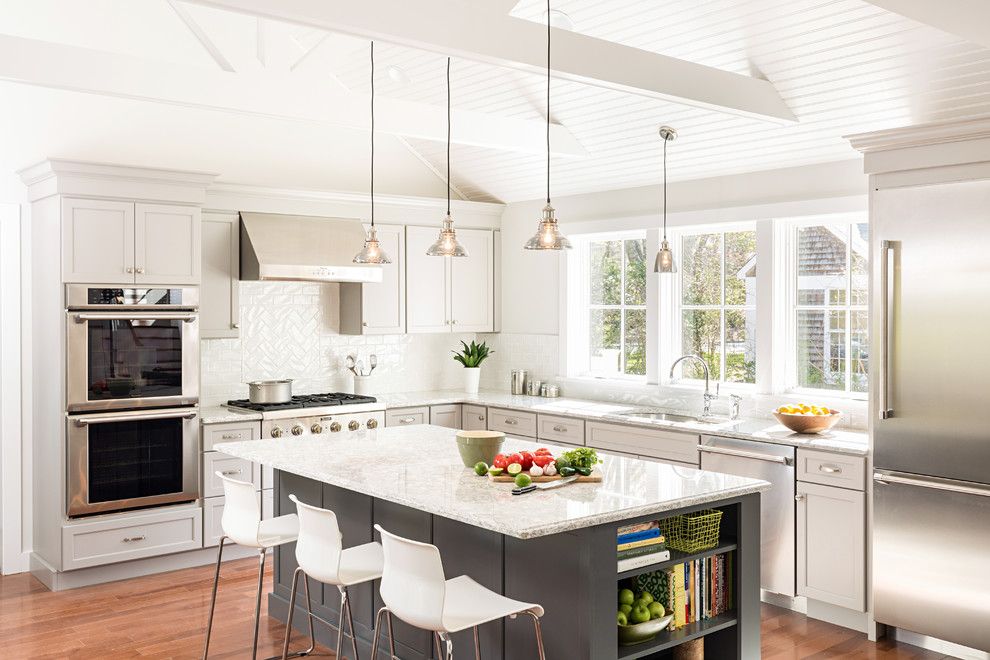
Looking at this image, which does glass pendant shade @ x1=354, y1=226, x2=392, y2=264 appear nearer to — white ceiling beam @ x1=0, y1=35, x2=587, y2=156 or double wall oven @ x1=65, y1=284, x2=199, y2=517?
white ceiling beam @ x1=0, y1=35, x2=587, y2=156

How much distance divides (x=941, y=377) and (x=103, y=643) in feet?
14.1

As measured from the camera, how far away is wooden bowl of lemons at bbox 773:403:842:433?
4992mm

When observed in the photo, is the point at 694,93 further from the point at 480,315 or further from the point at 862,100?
the point at 480,315

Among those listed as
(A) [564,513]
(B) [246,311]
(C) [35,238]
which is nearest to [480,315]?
(B) [246,311]

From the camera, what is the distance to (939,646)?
445 centimetres

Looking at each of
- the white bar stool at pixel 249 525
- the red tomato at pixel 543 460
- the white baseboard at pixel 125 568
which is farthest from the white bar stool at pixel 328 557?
the white baseboard at pixel 125 568

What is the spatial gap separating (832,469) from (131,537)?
164 inches

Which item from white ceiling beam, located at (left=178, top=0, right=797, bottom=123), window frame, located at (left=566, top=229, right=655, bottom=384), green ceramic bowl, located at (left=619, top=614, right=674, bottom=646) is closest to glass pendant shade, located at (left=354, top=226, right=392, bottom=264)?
white ceiling beam, located at (left=178, top=0, right=797, bottom=123)

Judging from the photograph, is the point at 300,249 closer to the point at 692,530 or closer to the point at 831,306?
the point at 831,306

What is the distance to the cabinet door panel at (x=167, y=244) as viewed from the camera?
5586 mm

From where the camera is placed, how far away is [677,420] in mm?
5977

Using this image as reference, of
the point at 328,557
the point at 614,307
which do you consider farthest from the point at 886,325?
the point at 328,557

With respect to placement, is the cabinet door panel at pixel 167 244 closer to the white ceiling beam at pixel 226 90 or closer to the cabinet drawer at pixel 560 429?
the white ceiling beam at pixel 226 90

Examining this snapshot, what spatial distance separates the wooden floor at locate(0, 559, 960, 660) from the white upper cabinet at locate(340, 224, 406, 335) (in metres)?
2.16
